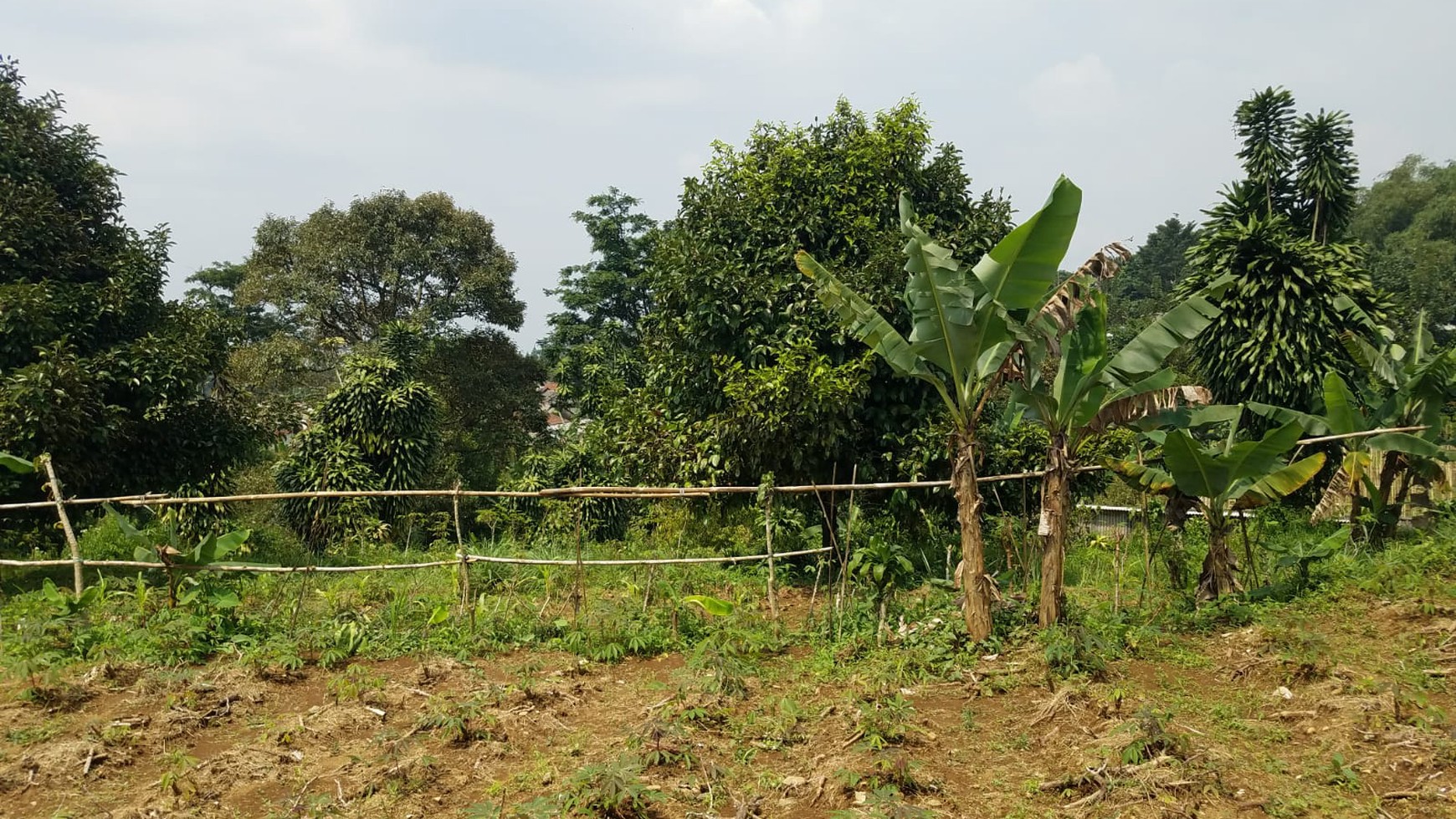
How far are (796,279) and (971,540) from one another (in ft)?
11.6

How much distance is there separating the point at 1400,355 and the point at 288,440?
15.5 m

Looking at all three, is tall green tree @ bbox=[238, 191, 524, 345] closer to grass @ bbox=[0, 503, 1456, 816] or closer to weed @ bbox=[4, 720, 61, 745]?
grass @ bbox=[0, 503, 1456, 816]

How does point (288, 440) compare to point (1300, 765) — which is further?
point (288, 440)

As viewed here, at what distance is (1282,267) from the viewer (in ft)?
34.7

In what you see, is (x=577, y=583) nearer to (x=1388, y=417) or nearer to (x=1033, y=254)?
(x=1033, y=254)

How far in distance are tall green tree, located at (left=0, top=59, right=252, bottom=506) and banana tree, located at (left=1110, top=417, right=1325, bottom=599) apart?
32.2 ft

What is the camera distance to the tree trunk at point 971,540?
6117mm

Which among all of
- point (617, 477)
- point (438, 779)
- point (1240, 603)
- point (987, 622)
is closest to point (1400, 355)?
point (1240, 603)

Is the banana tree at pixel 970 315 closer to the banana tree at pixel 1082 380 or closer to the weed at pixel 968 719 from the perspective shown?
the banana tree at pixel 1082 380

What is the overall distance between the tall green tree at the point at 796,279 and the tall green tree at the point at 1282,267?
376cm

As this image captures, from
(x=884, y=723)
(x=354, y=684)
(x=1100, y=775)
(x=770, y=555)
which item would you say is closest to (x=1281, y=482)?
(x=1100, y=775)

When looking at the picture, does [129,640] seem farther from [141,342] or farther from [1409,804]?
[1409,804]

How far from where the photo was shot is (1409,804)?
12.1 ft

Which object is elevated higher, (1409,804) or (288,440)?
(288,440)
